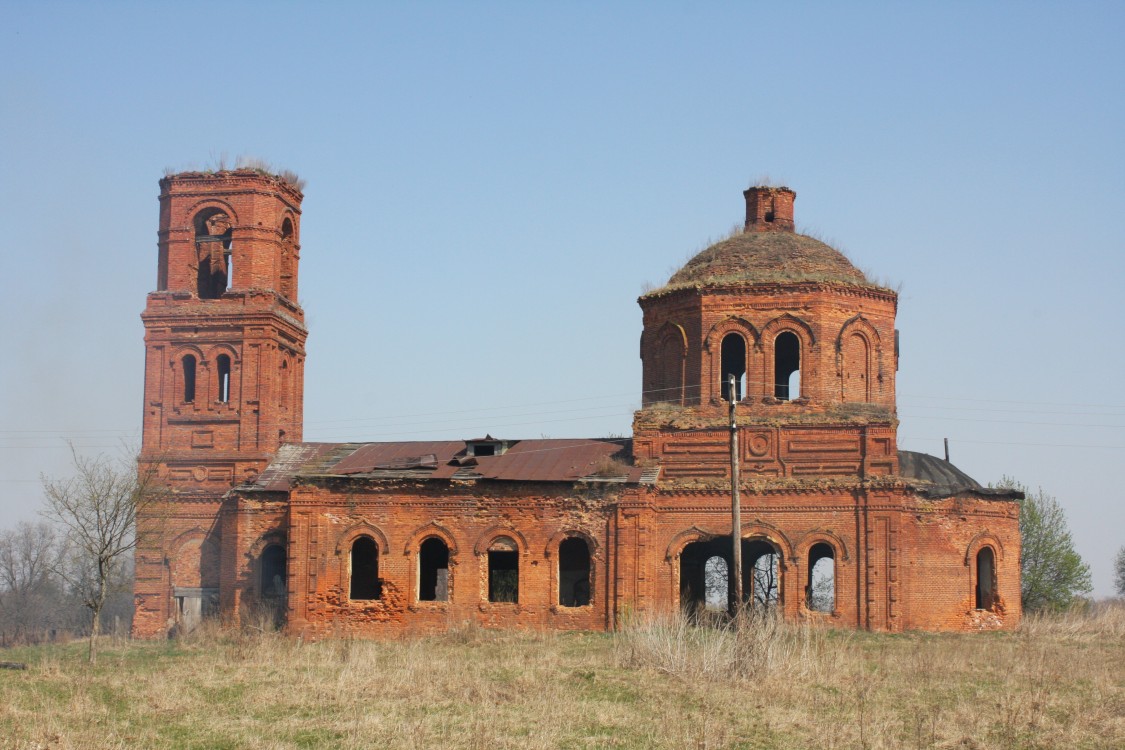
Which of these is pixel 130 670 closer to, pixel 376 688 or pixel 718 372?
pixel 376 688

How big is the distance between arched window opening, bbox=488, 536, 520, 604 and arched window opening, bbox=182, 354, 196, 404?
9227 mm

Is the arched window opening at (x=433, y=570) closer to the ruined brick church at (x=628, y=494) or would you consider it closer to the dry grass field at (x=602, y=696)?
the ruined brick church at (x=628, y=494)

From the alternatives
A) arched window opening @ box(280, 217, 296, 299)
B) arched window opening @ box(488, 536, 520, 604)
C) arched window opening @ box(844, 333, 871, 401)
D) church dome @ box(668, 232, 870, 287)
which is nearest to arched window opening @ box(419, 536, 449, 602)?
arched window opening @ box(488, 536, 520, 604)

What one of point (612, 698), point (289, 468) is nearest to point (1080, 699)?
point (612, 698)

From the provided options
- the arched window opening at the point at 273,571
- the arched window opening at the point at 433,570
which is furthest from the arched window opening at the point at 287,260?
the arched window opening at the point at 433,570

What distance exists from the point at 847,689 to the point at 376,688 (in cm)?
592

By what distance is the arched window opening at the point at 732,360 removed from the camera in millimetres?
29188

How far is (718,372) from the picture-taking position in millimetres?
28984

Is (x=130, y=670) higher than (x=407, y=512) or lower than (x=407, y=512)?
lower

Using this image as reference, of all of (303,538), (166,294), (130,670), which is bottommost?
(130,670)

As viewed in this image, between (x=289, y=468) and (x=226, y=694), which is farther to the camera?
(x=289, y=468)

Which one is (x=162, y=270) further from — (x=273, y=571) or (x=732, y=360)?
(x=732, y=360)

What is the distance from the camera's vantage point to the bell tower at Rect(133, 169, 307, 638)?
31438 mm

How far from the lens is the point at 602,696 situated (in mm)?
16531
